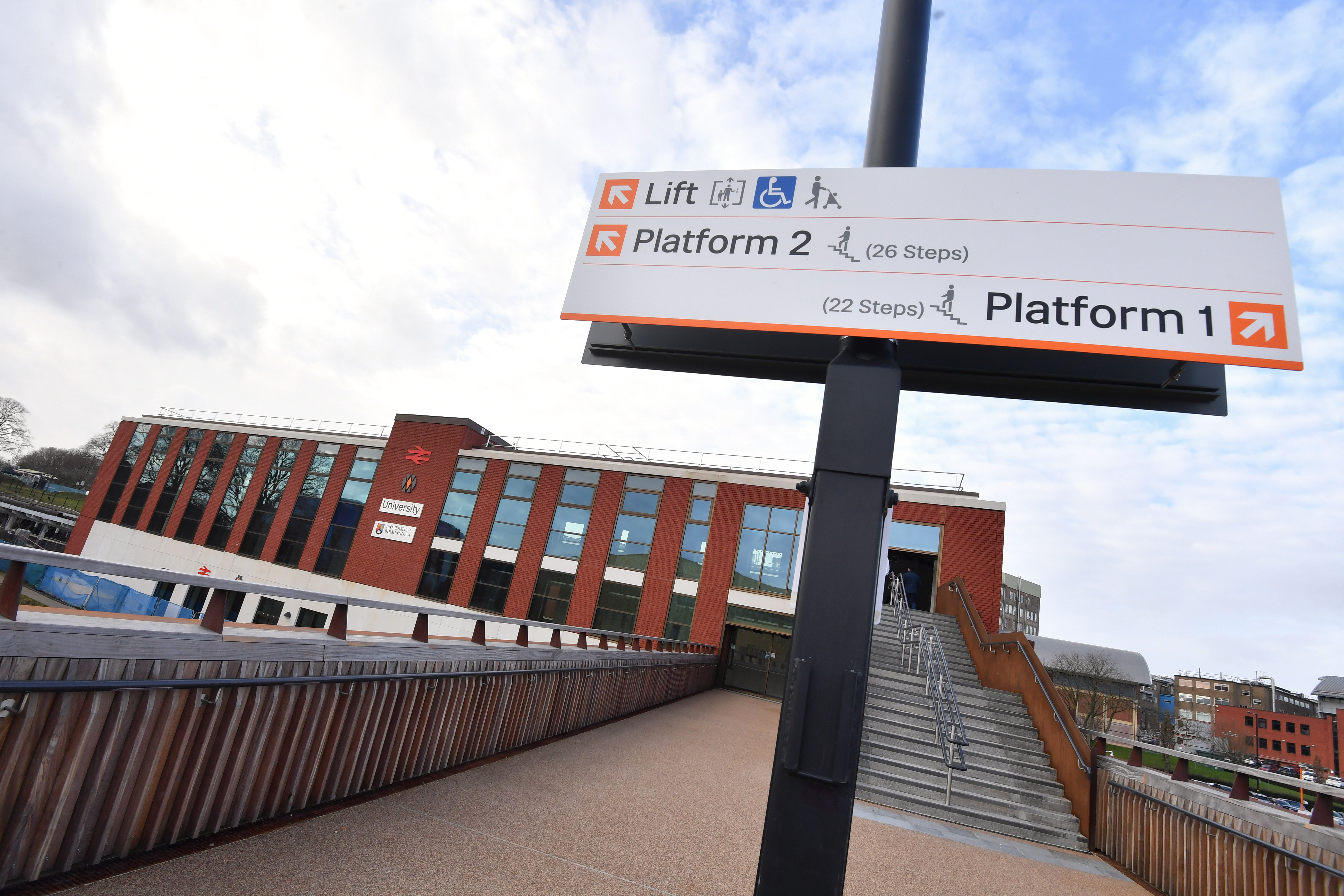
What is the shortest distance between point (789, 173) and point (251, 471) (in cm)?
3714

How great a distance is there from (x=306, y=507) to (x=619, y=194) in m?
31.8

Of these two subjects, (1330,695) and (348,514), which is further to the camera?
(1330,695)

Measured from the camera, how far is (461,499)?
1004 inches

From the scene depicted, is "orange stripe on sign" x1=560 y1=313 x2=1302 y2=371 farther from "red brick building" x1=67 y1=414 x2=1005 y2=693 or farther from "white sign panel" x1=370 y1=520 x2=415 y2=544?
"white sign panel" x1=370 y1=520 x2=415 y2=544

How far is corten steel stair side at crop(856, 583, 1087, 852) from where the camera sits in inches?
271

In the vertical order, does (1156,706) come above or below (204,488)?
below

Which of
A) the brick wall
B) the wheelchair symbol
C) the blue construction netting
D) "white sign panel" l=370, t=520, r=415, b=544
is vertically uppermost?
the brick wall

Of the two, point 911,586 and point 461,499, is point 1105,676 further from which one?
point 461,499

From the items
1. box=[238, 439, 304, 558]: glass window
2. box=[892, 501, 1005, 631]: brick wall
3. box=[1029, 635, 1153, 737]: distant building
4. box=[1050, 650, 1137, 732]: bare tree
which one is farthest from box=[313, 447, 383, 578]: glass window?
box=[1029, 635, 1153, 737]: distant building

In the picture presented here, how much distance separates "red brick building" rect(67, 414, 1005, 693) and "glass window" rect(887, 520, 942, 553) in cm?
5

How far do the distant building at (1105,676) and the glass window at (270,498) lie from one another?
157 feet

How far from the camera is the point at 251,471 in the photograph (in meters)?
31.6

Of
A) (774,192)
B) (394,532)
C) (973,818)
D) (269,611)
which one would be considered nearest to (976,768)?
(973,818)

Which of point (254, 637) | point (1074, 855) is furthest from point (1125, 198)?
point (1074, 855)
